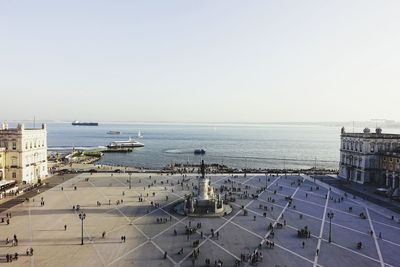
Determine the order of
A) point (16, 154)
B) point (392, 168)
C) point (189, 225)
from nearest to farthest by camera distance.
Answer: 1. point (189, 225)
2. point (16, 154)
3. point (392, 168)

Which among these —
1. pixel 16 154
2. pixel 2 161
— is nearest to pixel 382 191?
pixel 16 154

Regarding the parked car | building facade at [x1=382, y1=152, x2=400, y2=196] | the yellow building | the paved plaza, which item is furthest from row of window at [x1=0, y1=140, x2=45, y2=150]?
building facade at [x1=382, y1=152, x2=400, y2=196]

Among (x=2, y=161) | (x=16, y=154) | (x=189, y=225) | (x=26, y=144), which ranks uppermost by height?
(x=26, y=144)

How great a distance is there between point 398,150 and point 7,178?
73580 millimetres

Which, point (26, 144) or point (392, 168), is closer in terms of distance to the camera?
point (392, 168)

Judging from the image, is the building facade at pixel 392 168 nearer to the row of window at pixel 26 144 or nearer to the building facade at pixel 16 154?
the building facade at pixel 16 154

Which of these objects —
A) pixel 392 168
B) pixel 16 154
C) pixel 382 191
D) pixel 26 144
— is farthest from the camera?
pixel 26 144

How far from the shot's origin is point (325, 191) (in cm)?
6725

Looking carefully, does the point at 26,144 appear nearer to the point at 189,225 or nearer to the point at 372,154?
the point at 189,225

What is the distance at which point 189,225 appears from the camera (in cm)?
4378

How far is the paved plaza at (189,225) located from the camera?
34.1m

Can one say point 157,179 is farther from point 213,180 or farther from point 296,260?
point 296,260

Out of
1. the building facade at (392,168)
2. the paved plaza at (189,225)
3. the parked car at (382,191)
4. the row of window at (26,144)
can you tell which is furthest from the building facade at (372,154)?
the row of window at (26,144)

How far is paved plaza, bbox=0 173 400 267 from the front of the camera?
1342 inches
